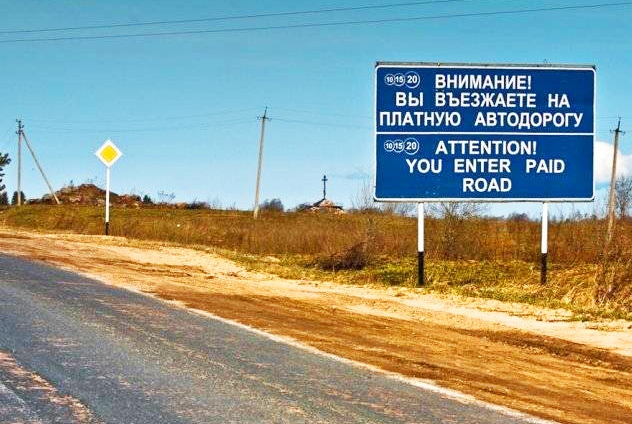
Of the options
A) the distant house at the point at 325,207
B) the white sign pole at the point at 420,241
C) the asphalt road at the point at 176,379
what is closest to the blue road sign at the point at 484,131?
the white sign pole at the point at 420,241

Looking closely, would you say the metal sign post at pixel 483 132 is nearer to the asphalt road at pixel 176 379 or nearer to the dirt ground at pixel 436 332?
the dirt ground at pixel 436 332

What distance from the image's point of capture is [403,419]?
6.36 metres

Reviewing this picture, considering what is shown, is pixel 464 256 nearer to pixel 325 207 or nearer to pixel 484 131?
pixel 484 131

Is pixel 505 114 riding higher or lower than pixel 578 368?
higher

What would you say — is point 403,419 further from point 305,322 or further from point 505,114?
point 505,114

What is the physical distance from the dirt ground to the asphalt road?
0.72m

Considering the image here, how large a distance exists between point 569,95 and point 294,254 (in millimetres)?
15145

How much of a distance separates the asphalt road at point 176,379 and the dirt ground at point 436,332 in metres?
0.72

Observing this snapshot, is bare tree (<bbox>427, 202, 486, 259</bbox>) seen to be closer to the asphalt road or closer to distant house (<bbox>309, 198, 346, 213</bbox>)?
the asphalt road

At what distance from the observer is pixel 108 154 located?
30.8 metres

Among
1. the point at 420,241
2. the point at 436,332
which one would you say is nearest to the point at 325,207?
the point at 420,241

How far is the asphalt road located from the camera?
637 cm

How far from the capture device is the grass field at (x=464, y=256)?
1842cm

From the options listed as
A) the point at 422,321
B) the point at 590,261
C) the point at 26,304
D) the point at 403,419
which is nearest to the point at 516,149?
the point at 590,261
